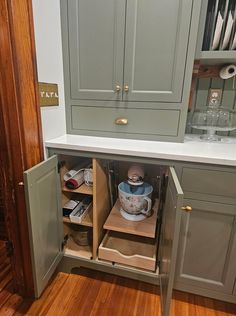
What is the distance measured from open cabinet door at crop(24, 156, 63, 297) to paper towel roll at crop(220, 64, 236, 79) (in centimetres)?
118

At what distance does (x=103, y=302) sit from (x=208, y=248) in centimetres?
72

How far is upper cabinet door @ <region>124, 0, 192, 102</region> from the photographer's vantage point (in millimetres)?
1083

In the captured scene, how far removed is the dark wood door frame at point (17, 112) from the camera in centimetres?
86

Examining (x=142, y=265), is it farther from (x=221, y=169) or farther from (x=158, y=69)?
(x=158, y=69)

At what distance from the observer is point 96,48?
1.22 m

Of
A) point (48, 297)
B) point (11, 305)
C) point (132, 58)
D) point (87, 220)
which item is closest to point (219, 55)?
point (132, 58)

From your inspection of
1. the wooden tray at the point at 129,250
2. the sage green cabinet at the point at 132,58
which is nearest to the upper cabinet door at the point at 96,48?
the sage green cabinet at the point at 132,58

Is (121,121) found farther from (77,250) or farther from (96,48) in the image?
(77,250)

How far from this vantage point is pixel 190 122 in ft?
4.86

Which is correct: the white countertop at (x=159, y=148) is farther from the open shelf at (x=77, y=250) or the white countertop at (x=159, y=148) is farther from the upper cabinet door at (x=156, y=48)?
the open shelf at (x=77, y=250)

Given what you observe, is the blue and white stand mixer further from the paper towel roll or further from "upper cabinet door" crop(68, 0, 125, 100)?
the paper towel roll

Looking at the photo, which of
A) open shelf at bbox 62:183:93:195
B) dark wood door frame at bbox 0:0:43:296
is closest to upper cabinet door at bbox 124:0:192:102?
dark wood door frame at bbox 0:0:43:296

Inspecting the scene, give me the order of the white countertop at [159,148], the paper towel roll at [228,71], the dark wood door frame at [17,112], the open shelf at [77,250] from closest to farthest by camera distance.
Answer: the dark wood door frame at [17,112], the white countertop at [159,148], the paper towel roll at [228,71], the open shelf at [77,250]

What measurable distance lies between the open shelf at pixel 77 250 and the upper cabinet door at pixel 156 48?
1087 mm
